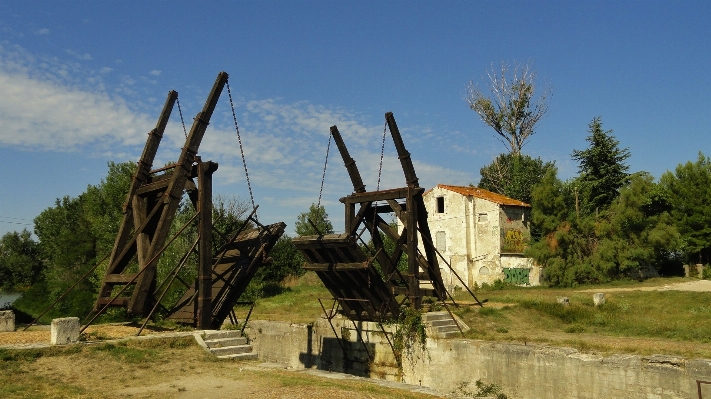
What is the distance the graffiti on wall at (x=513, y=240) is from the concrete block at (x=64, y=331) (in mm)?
28277

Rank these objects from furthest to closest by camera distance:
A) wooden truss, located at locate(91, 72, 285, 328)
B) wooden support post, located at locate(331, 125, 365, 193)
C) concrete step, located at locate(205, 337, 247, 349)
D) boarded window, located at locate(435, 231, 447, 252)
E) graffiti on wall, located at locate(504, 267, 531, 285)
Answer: boarded window, located at locate(435, 231, 447, 252) → graffiti on wall, located at locate(504, 267, 531, 285) → wooden support post, located at locate(331, 125, 365, 193) → wooden truss, located at locate(91, 72, 285, 328) → concrete step, located at locate(205, 337, 247, 349)

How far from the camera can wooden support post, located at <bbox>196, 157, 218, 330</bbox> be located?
47.6 ft

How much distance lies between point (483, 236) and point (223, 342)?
25875 mm

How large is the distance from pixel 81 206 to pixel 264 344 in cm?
5447

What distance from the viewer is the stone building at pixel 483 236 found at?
117ft

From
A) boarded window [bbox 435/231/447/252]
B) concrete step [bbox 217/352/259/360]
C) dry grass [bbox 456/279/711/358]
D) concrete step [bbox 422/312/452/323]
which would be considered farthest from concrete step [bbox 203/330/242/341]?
boarded window [bbox 435/231/447/252]

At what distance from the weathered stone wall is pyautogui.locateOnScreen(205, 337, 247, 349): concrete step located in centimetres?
609

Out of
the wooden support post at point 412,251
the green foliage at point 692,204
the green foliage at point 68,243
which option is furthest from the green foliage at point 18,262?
the green foliage at point 692,204

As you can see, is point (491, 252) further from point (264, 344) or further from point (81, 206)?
point (81, 206)

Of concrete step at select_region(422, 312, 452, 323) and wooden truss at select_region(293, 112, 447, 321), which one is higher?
wooden truss at select_region(293, 112, 447, 321)

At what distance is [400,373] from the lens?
1756cm

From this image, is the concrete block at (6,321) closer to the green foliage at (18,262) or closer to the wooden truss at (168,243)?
the wooden truss at (168,243)

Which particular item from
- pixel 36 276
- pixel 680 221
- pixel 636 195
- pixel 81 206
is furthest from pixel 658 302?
pixel 36 276

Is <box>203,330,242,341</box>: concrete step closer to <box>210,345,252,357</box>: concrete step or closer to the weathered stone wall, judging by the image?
<box>210,345,252,357</box>: concrete step
